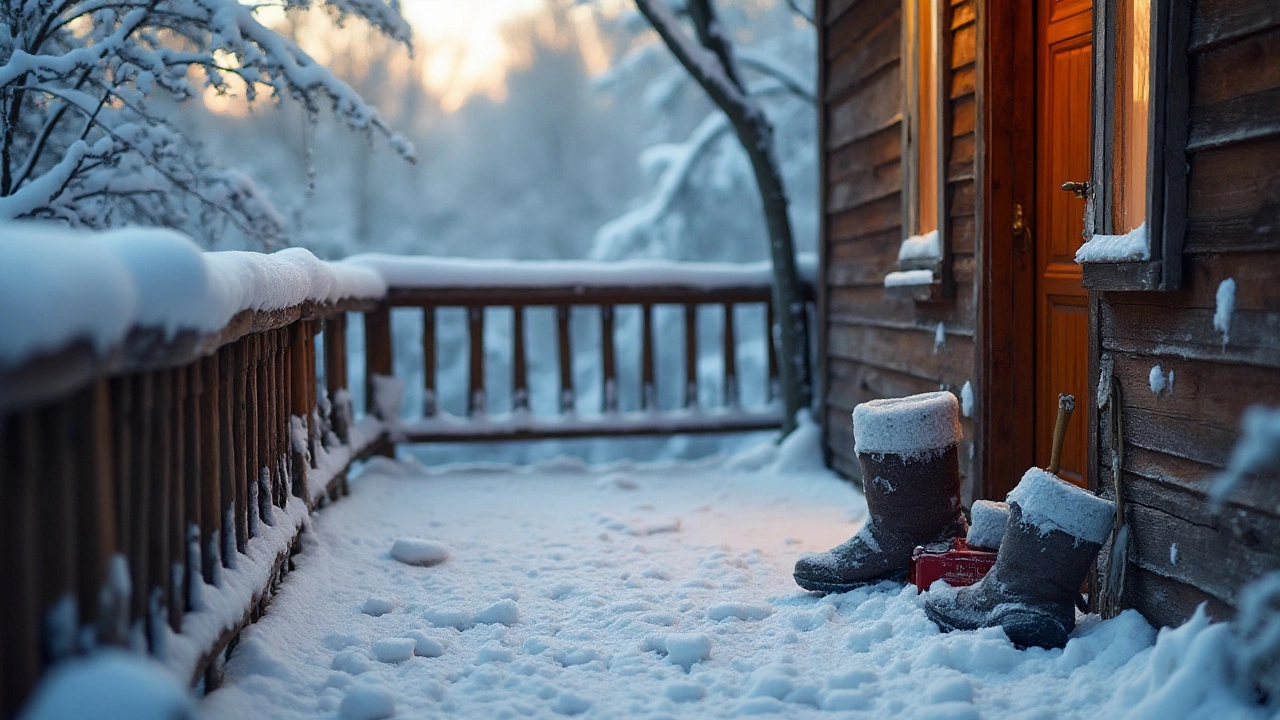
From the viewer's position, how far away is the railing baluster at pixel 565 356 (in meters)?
6.20

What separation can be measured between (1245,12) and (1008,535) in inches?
50.0

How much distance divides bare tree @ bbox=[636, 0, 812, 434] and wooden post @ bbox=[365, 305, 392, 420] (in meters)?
2.28

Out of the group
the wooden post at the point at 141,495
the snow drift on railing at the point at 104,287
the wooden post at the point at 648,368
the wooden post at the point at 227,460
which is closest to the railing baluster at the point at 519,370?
the wooden post at the point at 648,368

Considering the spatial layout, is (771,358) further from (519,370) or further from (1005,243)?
(1005,243)

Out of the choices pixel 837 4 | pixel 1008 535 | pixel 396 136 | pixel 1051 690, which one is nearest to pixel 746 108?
pixel 837 4

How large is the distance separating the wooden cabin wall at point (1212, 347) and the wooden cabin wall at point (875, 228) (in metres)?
1.16

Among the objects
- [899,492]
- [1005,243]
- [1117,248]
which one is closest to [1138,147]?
[1117,248]

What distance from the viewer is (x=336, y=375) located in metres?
4.92

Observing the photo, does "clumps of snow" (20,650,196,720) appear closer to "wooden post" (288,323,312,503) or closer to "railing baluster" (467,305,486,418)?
"wooden post" (288,323,312,503)

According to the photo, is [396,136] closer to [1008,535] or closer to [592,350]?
[1008,535]

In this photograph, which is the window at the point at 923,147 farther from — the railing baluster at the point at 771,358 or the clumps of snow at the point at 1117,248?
the railing baluster at the point at 771,358

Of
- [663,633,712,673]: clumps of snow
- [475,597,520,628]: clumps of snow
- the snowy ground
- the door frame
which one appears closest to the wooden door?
the door frame

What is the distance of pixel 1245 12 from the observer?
2086 millimetres

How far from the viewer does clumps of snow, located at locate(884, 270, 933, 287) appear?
4004 millimetres
